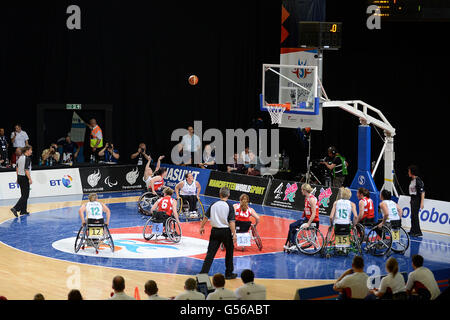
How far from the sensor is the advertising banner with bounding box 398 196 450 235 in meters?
18.0

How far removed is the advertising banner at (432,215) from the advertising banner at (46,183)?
33.5 feet

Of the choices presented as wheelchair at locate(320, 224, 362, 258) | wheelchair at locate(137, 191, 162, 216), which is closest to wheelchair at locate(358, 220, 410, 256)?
wheelchair at locate(320, 224, 362, 258)

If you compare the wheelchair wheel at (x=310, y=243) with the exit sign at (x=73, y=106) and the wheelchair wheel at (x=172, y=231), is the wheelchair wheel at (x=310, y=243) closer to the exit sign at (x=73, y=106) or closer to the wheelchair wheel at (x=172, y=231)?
the wheelchair wheel at (x=172, y=231)

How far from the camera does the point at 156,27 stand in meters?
26.9

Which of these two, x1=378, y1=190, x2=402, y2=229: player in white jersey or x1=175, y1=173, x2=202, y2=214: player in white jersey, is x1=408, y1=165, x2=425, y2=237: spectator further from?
x1=175, y1=173, x2=202, y2=214: player in white jersey

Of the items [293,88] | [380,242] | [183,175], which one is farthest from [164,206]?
[183,175]

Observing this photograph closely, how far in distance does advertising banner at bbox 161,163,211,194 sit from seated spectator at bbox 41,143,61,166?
140 inches

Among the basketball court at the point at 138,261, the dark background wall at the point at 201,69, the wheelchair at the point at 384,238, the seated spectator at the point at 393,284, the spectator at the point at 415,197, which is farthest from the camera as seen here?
the dark background wall at the point at 201,69

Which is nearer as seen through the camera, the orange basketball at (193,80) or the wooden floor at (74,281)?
the wooden floor at (74,281)

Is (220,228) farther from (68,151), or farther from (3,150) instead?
(68,151)

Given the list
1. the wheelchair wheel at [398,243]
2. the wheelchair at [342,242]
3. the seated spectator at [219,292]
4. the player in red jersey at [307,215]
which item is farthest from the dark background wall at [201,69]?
the seated spectator at [219,292]

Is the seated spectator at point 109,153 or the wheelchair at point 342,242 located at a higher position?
the seated spectator at point 109,153

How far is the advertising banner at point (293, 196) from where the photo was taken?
2014 cm
